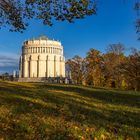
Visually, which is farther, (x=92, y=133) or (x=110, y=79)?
(x=110, y=79)

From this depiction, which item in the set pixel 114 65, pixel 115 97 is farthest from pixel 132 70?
pixel 115 97

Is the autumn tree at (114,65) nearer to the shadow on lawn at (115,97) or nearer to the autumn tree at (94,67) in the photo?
the autumn tree at (94,67)

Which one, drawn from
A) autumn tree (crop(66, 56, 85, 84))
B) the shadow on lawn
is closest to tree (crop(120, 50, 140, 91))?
autumn tree (crop(66, 56, 85, 84))

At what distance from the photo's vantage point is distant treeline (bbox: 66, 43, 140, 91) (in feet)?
313

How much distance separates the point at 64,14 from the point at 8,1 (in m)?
3.29

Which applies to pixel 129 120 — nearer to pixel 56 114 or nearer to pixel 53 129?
pixel 56 114

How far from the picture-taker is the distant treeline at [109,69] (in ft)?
313

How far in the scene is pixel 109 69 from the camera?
339 ft

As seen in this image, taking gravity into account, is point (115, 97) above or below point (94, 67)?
below

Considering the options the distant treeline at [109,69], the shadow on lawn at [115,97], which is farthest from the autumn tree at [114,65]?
the shadow on lawn at [115,97]

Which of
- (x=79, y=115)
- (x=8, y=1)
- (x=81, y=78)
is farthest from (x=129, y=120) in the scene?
(x=81, y=78)

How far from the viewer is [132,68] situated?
94.2m

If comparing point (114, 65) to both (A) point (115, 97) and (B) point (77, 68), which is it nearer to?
(B) point (77, 68)

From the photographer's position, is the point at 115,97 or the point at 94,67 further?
the point at 94,67
